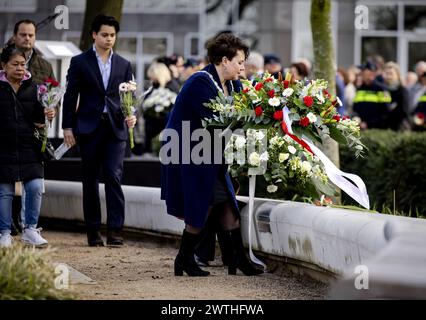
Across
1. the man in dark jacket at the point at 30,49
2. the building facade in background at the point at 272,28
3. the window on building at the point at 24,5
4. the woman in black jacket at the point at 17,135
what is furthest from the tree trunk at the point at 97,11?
the building facade in background at the point at 272,28

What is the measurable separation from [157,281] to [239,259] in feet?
2.42

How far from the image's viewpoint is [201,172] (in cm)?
903

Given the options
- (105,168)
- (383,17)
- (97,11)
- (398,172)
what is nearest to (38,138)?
(105,168)

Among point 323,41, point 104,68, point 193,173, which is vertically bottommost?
point 193,173

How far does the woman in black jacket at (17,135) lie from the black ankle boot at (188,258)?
1.93 metres

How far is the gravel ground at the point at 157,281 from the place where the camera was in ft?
26.7

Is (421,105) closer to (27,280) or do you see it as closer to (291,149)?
(291,149)

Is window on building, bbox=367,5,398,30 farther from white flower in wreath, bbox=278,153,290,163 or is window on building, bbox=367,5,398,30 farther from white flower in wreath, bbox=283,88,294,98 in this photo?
white flower in wreath, bbox=278,153,290,163

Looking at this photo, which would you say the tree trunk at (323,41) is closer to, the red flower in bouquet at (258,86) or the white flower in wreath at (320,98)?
the white flower in wreath at (320,98)

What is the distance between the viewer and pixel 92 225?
37.8 ft

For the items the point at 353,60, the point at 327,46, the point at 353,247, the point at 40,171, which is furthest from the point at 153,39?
the point at 353,247

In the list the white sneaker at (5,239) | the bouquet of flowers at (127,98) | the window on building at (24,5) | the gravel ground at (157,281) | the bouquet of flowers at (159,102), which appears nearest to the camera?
the gravel ground at (157,281)

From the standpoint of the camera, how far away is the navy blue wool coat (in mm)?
9016

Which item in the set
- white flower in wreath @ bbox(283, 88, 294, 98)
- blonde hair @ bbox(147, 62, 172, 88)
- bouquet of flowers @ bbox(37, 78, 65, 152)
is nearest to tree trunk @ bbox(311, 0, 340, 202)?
bouquet of flowers @ bbox(37, 78, 65, 152)
